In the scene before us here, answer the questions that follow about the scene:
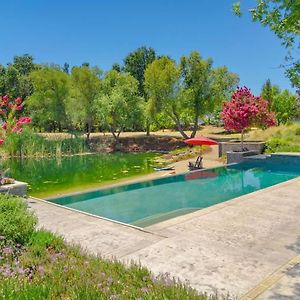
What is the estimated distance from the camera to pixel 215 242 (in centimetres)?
620

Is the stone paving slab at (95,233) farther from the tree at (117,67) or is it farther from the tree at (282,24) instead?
the tree at (117,67)

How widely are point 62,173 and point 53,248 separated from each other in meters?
16.7

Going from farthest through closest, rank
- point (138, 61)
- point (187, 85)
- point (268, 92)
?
1. point (138, 61)
2. point (268, 92)
3. point (187, 85)

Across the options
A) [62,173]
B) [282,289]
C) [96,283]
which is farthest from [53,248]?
[62,173]

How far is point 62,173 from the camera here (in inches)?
862

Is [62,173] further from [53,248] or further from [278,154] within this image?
[53,248]

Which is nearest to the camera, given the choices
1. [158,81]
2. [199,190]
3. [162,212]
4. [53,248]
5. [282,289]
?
[282,289]

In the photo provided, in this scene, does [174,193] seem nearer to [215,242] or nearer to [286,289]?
[215,242]

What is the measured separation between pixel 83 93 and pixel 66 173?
17.9 meters

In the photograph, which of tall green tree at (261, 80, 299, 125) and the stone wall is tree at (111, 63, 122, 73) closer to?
tall green tree at (261, 80, 299, 125)

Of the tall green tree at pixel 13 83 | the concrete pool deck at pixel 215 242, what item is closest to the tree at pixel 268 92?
the tall green tree at pixel 13 83

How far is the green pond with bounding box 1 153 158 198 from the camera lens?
16938mm

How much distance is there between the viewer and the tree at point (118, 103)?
35938 mm

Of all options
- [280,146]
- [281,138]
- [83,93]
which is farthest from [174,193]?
[83,93]
